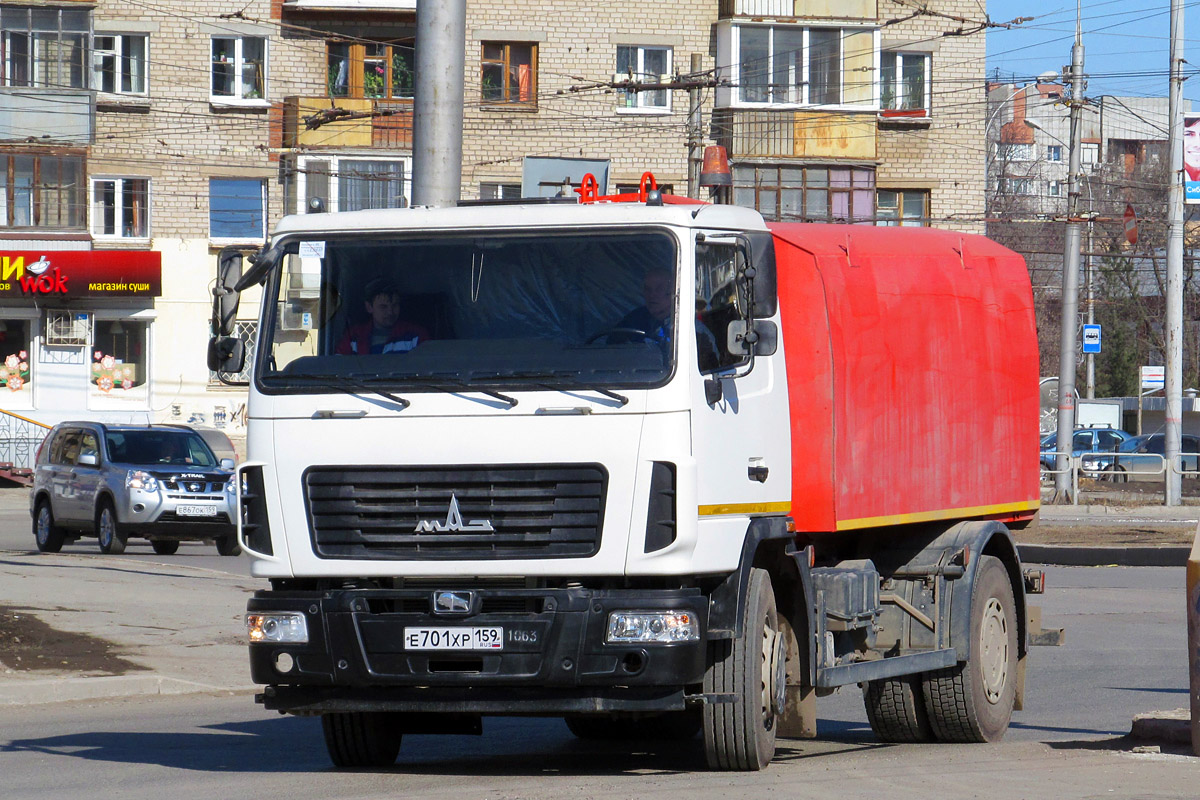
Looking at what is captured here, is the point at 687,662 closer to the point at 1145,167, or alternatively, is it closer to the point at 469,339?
the point at 469,339

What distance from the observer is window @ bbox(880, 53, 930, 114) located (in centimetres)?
4450

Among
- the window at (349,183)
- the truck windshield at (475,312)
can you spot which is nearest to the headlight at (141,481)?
the truck windshield at (475,312)

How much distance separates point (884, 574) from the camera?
30.5ft

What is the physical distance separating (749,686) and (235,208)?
38.0m

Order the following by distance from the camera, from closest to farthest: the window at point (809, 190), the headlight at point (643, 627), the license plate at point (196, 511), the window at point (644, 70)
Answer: the headlight at point (643, 627), the license plate at point (196, 511), the window at point (809, 190), the window at point (644, 70)

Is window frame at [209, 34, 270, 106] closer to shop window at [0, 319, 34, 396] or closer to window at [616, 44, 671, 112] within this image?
shop window at [0, 319, 34, 396]

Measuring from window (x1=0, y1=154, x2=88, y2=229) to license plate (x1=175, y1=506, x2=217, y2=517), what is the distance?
73.7 feet

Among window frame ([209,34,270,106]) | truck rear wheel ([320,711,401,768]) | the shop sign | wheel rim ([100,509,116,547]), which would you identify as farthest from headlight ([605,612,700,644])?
window frame ([209,34,270,106])

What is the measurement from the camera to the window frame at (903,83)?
4444 centimetres

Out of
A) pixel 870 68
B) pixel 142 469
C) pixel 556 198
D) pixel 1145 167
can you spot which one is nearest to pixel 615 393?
pixel 556 198

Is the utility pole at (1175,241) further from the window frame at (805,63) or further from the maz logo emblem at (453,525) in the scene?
the maz logo emblem at (453,525)

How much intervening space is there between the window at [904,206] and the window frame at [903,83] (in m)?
1.89

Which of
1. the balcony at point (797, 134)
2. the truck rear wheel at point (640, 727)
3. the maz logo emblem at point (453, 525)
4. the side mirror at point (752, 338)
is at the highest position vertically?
the balcony at point (797, 134)

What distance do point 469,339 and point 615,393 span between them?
2.32 feet
